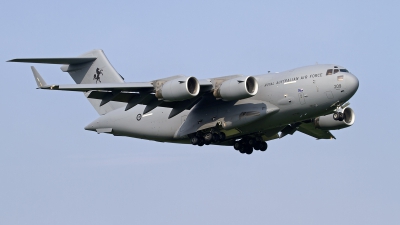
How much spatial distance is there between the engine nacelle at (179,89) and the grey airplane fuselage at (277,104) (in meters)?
1.52

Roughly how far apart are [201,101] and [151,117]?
1925mm

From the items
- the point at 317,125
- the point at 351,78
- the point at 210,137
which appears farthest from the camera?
the point at 317,125

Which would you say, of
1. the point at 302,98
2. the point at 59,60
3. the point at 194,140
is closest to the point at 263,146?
the point at 194,140

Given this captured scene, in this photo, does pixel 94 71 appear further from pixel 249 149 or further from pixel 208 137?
pixel 249 149

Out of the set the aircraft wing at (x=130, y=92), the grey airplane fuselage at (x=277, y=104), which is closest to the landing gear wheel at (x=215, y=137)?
the grey airplane fuselage at (x=277, y=104)

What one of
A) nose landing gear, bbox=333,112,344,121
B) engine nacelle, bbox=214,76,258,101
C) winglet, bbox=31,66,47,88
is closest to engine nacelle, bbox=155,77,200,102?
engine nacelle, bbox=214,76,258,101

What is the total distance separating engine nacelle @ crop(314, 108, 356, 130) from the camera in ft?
83.3

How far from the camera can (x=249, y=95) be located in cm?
2248

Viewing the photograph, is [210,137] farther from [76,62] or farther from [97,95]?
[76,62]

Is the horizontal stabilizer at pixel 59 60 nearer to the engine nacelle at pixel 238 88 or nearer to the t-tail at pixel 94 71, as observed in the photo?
the t-tail at pixel 94 71

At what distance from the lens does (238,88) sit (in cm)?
2242

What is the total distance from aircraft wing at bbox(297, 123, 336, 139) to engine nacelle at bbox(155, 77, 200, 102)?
5200 mm

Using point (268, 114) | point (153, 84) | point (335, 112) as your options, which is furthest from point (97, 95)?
point (335, 112)

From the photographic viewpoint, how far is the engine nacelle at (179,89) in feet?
72.9
